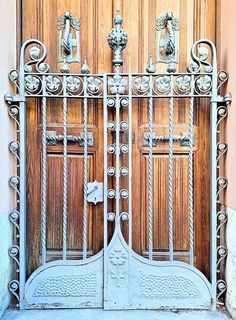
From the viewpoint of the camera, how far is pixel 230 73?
1656 mm

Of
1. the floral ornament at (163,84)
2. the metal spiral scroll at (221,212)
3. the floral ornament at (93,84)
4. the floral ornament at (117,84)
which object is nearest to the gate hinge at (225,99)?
the metal spiral scroll at (221,212)

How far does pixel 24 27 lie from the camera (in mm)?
1788

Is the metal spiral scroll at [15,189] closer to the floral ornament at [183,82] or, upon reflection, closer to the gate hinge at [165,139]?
the gate hinge at [165,139]

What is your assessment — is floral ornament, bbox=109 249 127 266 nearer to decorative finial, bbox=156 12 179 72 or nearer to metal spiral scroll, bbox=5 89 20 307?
metal spiral scroll, bbox=5 89 20 307

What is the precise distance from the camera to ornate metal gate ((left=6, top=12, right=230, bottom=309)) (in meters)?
1.67

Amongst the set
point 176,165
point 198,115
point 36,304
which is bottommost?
point 36,304

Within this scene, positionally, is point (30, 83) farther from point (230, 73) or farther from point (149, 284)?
point (149, 284)

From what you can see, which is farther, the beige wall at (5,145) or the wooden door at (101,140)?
the wooden door at (101,140)

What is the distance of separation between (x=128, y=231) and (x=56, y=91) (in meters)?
0.76

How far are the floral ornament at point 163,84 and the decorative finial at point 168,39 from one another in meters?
0.06

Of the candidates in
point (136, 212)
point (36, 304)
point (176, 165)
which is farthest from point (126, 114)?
point (36, 304)

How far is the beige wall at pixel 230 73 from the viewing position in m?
1.61

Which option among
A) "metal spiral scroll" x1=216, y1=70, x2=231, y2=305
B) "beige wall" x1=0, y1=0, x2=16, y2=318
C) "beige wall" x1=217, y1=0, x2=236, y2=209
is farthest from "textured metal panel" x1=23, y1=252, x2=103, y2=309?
"beige wall" x1=217, y1=0, x2=236, y2=209

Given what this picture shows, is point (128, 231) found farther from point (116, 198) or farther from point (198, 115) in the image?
point (198, 115)
